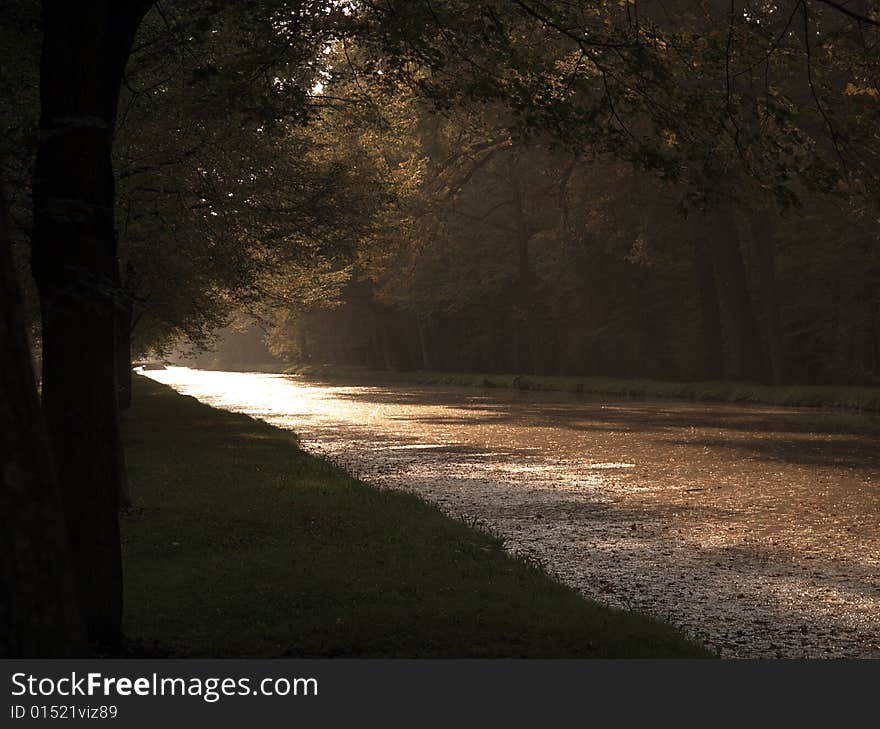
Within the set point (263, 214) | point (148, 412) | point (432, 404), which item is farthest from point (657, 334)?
point (263, 214)

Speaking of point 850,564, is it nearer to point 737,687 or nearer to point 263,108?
point 737,687

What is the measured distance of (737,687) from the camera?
6.27m

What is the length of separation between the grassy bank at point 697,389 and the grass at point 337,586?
25690 mm

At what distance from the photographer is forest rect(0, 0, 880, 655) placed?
7.38 metres

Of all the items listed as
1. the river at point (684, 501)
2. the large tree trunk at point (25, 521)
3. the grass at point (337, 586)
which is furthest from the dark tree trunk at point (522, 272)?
the large tree trunk at point (25, 521)

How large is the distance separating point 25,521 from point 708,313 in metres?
48.0

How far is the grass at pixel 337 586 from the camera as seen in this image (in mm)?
7965

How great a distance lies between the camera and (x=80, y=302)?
735cm

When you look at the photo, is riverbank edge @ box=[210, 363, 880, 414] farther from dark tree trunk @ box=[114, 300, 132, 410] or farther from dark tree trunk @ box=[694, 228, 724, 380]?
dark tree trunk @ box=[114, 300, 132, 410]

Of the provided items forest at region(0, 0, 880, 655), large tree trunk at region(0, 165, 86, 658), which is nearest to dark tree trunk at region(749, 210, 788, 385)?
forest at region(0, 0, 880, 655)

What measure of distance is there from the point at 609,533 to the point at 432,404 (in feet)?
111

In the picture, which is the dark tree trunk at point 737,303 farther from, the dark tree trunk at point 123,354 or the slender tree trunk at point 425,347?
the slender tree trunk at point 425,347

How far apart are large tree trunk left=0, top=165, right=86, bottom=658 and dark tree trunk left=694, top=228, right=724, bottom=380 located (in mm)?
46518

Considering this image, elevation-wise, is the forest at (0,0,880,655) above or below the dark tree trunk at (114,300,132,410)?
above
